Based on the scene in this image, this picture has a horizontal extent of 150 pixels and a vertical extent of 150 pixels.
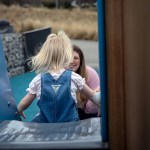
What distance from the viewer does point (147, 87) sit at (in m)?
1.36

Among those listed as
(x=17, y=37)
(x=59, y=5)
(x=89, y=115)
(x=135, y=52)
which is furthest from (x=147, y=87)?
(x=59, y=5)

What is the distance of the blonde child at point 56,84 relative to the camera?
2.25 meters

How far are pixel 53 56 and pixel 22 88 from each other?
343cm

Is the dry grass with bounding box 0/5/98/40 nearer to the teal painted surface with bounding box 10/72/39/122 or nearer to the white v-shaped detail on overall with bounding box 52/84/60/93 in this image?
the teal painted surface with bounding box 10/72/39/122

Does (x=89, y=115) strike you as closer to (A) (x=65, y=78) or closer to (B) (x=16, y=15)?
(A) (x=65, y=78)

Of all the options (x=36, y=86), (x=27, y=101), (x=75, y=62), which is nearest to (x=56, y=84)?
Result: (x=36, y=86)

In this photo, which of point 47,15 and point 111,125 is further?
point 47,15

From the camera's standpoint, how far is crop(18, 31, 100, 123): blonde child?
7.38 ft

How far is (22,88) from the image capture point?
571 centimetres

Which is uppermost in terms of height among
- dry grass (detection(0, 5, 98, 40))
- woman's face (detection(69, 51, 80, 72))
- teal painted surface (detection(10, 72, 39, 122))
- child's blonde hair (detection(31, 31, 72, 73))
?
child's blonde hair (detection(31, 31, 72, 73))

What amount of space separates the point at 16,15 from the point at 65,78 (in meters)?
18.8

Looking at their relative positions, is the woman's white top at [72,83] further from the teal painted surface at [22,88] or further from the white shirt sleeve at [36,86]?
the teal painted surface at [22,88]

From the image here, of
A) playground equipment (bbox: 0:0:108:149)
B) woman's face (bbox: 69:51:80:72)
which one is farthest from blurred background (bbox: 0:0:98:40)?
playground equipment (bbox: 0:0:108:149)

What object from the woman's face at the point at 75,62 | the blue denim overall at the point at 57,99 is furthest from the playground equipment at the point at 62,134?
the woman's face at the point at 75,62
